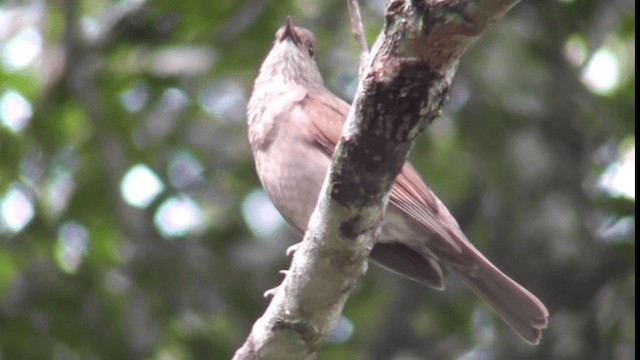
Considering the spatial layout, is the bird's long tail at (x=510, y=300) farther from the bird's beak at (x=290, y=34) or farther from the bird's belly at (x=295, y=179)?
the bird's beak at (x=290, y=34)

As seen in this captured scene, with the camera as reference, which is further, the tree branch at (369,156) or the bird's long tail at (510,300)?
the bird's long tail at (510,300)

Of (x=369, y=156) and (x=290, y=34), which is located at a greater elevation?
(x=290, y=34)

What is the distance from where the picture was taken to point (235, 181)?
8.46 metres

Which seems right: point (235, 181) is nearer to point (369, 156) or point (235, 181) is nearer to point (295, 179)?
point (295, 179)

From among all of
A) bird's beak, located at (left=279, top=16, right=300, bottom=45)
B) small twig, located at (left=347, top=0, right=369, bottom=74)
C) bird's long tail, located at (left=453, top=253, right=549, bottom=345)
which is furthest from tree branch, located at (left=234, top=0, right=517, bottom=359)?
bird's beak, located at (left=279, top=16, right=300, bottom=45)

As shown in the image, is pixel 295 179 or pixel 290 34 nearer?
pixel 295 179

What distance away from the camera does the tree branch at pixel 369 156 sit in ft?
10.0

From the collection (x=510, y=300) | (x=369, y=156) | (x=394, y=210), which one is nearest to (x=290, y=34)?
(x=394, y=210)

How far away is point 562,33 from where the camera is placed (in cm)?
714

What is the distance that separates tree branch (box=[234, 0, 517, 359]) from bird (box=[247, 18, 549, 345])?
3.86ft

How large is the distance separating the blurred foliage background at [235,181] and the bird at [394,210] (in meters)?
1.52

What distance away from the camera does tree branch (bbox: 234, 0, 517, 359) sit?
10.0 ft

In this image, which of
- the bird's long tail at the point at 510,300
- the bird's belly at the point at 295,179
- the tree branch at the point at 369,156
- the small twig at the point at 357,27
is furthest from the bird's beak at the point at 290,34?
the tree branch at the point at 369,156

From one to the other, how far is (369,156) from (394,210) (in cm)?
183
